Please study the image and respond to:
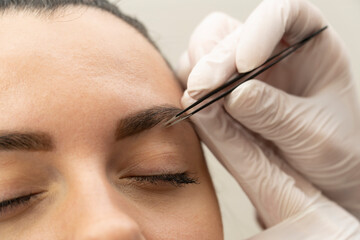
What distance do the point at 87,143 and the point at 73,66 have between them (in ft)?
0.57

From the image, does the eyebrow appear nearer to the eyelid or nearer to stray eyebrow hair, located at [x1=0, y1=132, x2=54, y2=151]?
stray eyebrow hair, located at [x1=0, y1=132, x2=54, y2=151]

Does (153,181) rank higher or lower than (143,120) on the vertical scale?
lower

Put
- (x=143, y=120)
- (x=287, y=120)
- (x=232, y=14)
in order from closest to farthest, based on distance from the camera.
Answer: (x=143, y=120)
(x=287, y=120)
(x=232, y=14)

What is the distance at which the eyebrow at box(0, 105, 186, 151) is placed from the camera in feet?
2.54

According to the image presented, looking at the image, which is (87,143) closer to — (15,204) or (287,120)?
(15,204)

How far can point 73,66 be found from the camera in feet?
2.78

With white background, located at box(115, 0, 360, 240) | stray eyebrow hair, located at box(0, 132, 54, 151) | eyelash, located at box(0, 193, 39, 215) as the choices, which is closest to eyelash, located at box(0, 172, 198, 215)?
eyelash, located at box(0, 193, 39, 215)

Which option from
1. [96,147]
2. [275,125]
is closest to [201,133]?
[275,125]

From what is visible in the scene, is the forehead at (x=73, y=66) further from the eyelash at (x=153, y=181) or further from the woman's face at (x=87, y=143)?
the eyelash at (x=153, y=181)

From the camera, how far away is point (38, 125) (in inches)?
30.8

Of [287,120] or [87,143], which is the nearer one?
[87,143]

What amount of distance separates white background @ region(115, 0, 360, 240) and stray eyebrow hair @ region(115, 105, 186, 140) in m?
0.96

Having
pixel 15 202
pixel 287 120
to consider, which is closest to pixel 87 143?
pixel 15 202

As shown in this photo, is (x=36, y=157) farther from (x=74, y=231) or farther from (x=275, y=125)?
(x=275, y=125)
